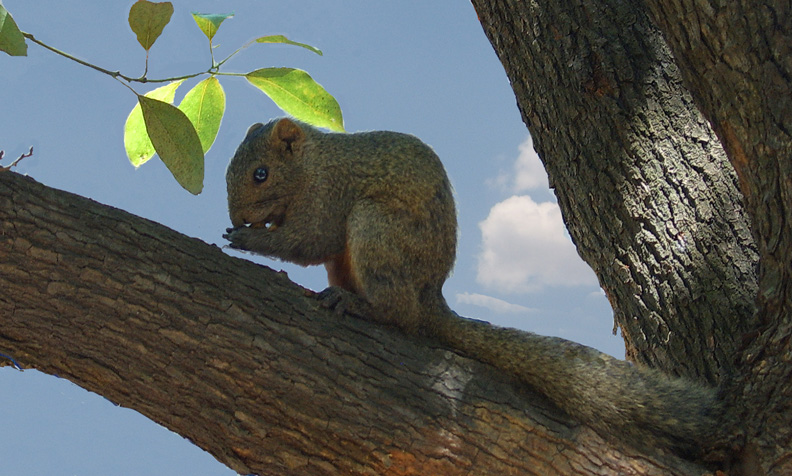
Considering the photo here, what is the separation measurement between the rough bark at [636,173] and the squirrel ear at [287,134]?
121cm

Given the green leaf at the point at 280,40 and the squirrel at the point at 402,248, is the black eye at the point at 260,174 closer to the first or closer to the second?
the squirrel at the point at 402,248

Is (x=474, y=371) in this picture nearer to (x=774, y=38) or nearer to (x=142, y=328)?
(x=142, y=328)

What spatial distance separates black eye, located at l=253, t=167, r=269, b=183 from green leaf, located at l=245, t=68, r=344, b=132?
57cm

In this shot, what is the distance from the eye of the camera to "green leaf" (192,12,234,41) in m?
2.81

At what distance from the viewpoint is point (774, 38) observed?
2266 millimetres

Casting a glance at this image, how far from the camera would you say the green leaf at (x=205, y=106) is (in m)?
3.25

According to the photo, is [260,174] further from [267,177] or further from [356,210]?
[356,210]

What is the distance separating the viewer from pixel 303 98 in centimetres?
320

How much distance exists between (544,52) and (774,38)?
1.08 meters

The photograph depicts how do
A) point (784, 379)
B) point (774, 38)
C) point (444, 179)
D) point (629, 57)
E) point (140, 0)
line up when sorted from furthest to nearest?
point (444, 179)
point (629, 57)
point (140, 0)
point (784, 379)
point (774, 38)

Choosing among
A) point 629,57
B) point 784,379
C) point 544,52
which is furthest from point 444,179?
point 784,379

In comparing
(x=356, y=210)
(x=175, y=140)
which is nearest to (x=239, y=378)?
(x=175, y=140)

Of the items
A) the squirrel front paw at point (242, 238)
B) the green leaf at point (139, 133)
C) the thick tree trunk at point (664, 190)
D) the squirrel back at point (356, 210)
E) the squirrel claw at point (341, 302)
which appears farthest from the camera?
the squirrel front paw at point (242, 238)

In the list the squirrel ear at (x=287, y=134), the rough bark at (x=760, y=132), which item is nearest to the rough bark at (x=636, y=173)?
the rough bark at (x=760, y=132)
